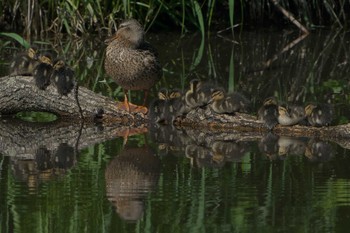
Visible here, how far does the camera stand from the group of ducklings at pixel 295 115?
327 inches

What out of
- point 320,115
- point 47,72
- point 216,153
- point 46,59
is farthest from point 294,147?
point 46,59

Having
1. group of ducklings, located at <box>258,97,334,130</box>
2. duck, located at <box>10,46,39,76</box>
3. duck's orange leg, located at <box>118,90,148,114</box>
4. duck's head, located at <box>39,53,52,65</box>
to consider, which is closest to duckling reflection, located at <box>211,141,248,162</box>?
group of ducklings, located at <box>258,97,334,130</box>

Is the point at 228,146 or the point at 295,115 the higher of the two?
the point at 295,115

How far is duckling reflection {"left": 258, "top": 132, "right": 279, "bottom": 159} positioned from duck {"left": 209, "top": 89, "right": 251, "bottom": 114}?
12.5 inches

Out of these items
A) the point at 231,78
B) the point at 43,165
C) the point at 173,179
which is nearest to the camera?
the point at 173,179

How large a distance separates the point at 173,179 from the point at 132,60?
240 cm

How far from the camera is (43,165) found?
751 centimetres

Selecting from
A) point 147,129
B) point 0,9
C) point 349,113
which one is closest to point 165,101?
point 147,129

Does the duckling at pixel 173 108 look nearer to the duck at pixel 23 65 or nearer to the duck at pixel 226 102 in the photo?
the duck at pixel 226 102

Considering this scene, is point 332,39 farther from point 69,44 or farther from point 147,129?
point 147,129

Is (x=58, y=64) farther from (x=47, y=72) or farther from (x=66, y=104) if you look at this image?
(x=66, y=104)

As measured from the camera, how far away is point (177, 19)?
14.5 meters

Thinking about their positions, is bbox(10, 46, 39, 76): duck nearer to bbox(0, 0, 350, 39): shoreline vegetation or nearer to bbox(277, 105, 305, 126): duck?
bbox(277, 105, 305, 126): duck

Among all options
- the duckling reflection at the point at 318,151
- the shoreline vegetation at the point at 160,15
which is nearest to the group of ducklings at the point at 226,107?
the duckling reflection at the point at 318,151
